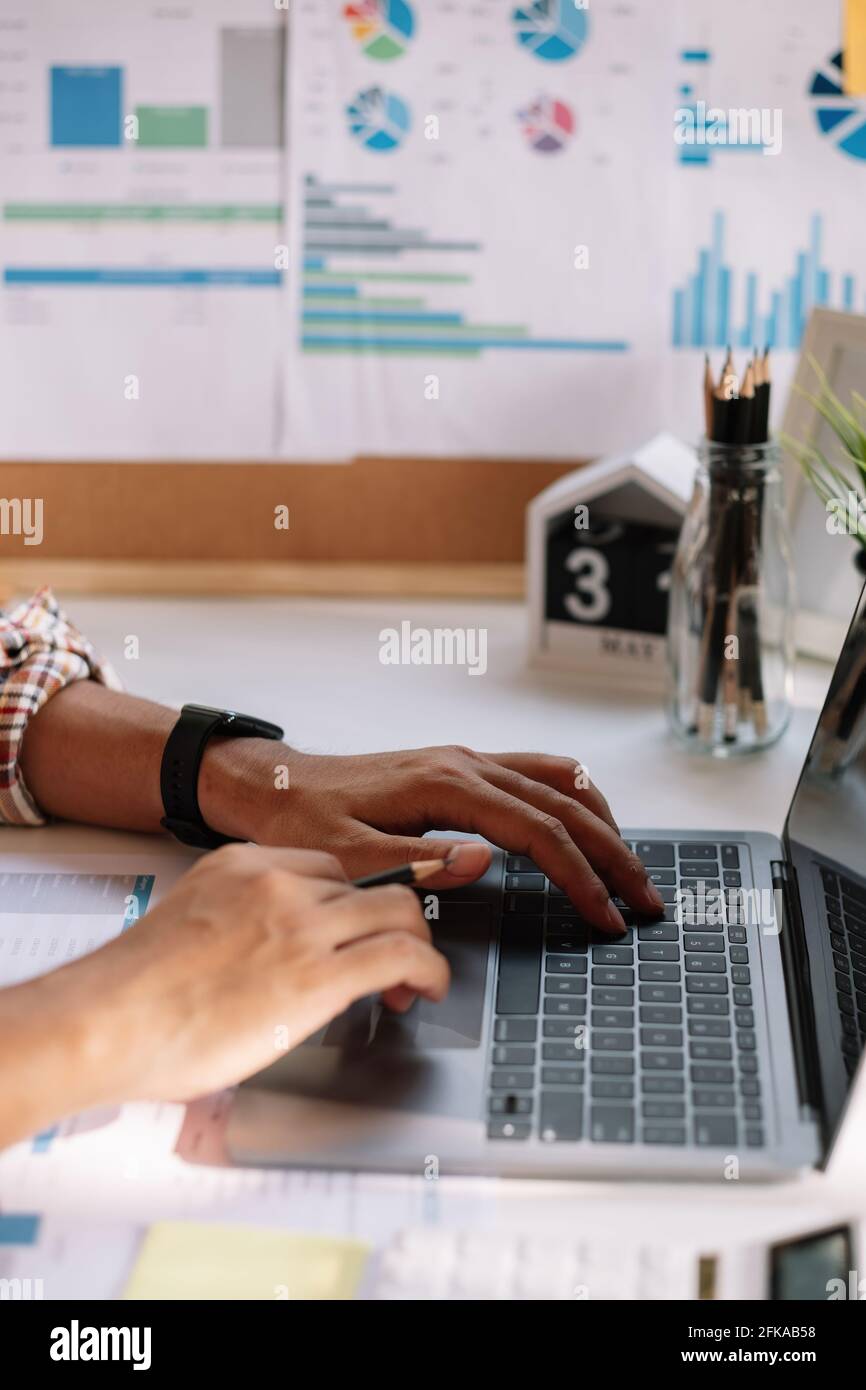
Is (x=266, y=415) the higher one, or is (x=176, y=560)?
(x=266, y=415)

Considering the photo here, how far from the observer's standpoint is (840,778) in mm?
728

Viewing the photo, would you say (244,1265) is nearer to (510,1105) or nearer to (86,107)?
(510,1105)

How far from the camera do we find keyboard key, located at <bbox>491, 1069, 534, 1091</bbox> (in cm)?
60

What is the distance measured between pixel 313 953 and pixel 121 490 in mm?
750

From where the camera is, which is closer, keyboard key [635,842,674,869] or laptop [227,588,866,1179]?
laptop [227,588,866,1179]

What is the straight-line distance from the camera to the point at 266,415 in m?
1.24

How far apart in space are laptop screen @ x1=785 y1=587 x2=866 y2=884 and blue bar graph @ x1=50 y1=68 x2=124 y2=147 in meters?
0.77

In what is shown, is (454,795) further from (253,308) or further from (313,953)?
(253,308)

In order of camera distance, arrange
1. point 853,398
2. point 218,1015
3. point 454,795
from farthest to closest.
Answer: point 853,398
point 454,795
point 218,1015

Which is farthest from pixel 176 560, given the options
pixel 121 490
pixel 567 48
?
pixel 567 48

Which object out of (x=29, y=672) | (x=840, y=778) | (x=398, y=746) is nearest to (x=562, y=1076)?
(x=840, y=778)

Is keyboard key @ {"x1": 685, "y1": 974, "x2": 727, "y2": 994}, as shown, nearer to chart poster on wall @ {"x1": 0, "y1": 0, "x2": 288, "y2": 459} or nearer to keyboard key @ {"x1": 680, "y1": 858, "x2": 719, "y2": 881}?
keyboard key @ {"x1": 680, "y1": 858, "x2": 719, "y2": 881}

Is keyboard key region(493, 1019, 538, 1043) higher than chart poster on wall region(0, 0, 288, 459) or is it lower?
lower

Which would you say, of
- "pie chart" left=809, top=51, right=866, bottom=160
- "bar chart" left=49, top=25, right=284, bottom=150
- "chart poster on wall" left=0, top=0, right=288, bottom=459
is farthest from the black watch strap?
"pie chart" left=809, top=51, right=866, bottom=160
